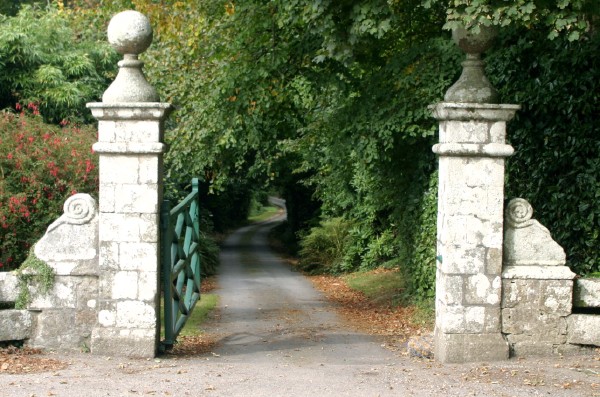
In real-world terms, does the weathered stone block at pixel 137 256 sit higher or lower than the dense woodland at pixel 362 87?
lower

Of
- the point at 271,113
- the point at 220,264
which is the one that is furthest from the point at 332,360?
the point at 220,264

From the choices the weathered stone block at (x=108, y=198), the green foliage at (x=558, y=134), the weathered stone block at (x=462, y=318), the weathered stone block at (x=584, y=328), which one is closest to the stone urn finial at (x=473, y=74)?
the weathered stone block at (x=462, y=318)

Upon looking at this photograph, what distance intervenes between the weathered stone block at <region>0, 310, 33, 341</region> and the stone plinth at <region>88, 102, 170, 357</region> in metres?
0.60

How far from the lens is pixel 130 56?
722 cm

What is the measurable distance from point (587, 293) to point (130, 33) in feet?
15.3

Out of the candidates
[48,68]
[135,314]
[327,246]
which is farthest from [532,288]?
[327,246]

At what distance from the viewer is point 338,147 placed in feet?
37.1

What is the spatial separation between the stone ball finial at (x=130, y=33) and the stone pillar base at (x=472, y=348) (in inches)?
146

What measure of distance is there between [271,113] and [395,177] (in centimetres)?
208

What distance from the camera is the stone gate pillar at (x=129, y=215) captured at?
699cm

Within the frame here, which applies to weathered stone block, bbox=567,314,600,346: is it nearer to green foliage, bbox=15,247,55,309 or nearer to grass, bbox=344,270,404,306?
green foliage, bbox=15,247,55,309

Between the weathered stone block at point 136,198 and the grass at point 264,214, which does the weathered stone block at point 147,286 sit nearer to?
the weathered stone block at point 136,198

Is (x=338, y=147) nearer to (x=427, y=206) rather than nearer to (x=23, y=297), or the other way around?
(x=427, y=206)

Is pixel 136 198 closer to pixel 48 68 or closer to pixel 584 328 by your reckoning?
pixel 584 328
